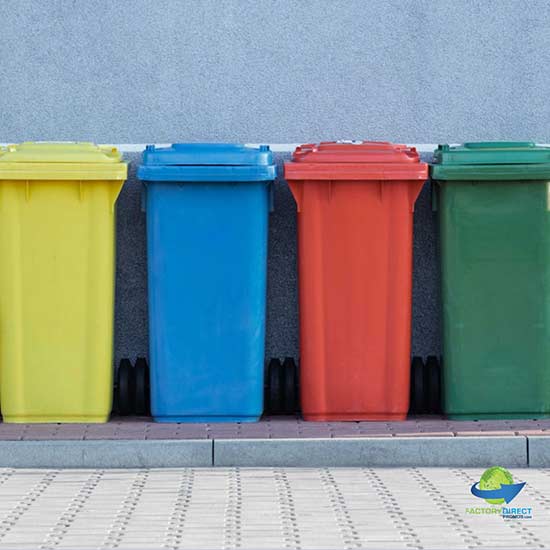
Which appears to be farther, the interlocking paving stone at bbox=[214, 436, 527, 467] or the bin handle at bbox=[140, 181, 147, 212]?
the bin handle at bbox=[140, 181, 147, 212]

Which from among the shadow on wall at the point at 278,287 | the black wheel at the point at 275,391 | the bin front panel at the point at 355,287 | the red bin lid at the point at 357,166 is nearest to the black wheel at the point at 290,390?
the black wheel at the point at 275,391

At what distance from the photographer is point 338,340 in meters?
8.05

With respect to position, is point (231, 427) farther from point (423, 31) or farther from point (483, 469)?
point (423, 31)

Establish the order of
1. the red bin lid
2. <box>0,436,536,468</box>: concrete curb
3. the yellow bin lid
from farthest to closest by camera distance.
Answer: the red bin lid, the yellow bin lid, <box>0,436,536,468</box>: concrete curb

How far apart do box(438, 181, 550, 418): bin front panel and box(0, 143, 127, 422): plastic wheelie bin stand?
177cm

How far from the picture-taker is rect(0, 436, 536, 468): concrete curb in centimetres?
743

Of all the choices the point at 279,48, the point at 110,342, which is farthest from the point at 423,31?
the point at 110,342

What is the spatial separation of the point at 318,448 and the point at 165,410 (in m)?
0.98

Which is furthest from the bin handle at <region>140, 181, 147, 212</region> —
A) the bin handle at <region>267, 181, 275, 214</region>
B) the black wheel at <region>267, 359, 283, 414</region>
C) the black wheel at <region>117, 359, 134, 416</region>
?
the black wheel at <region>267, 359, 283, 414</region>

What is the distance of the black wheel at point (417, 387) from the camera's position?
834cm

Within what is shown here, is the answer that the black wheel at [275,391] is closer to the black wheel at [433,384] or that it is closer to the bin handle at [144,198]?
the black wheel at [433,384]

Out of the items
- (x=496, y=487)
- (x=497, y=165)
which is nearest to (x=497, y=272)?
(x=497, y=165)

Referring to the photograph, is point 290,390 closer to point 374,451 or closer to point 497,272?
point 374,451

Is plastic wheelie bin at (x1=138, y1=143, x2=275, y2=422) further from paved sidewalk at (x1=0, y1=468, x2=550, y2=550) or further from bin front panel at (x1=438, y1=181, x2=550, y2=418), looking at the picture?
bin front panel at (x1=438, y1=181, x2=550, y2=418)
